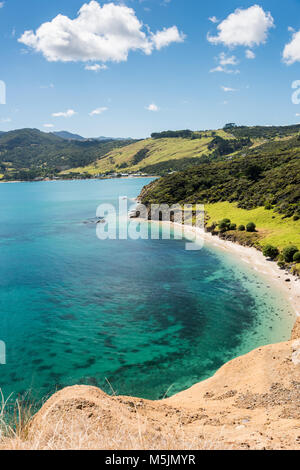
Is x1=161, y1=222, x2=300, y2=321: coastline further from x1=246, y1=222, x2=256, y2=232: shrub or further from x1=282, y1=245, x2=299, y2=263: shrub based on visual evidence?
x1=246, y1=222, x2=256, y2=232: shrub

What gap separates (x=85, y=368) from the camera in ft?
75.7

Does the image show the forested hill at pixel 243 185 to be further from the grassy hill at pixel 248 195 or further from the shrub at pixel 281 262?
the shrub at pixel 281 262

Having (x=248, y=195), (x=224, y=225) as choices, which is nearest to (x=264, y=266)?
(x=224, y=225)

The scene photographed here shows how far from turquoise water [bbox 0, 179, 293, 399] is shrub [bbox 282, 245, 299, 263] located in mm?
5535

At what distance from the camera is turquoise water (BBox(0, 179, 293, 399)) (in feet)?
73.8

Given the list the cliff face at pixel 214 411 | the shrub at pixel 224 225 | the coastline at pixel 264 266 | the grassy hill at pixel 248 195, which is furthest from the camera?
the shrub at pixel 224 225

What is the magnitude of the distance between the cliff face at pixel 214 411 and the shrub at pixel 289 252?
22209mm

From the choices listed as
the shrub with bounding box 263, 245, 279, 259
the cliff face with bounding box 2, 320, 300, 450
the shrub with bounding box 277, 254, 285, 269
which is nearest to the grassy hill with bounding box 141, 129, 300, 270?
the shrub with bounding box 263, 245, 279, 259

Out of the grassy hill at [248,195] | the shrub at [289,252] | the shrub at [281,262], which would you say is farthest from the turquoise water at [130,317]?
the grassy hill at [248,195]

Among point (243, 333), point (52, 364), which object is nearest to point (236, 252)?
point (243, 333)

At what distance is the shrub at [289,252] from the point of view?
141 feet

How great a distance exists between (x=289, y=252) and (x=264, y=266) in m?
4.16
